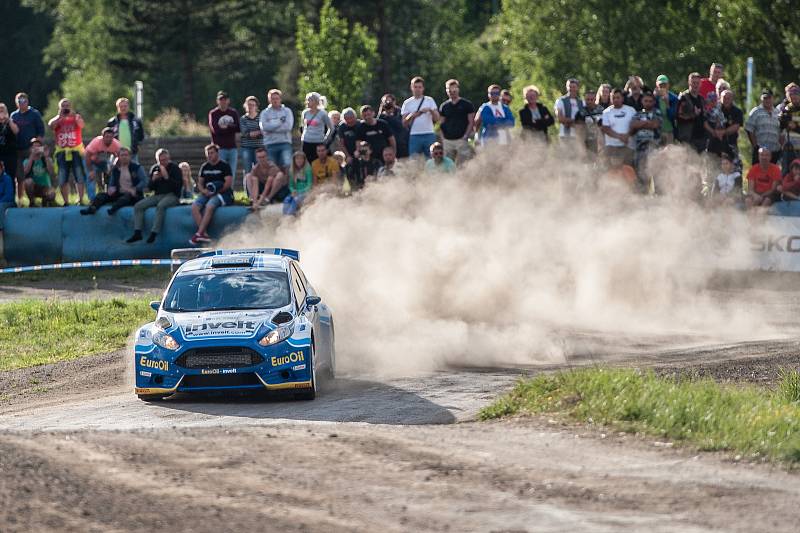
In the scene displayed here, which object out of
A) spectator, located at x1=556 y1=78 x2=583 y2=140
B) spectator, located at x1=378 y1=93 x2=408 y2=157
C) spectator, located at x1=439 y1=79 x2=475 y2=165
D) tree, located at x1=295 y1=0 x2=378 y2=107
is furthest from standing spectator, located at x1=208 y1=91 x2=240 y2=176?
tree, located at x1=295 y1=0 x2=378 y2=107

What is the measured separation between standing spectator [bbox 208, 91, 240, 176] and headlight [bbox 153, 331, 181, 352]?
11.7m

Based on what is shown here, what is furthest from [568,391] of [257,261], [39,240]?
[39,240]

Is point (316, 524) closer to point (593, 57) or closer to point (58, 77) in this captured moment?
point (593, 57)

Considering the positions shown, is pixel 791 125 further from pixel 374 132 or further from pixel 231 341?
pixel 231 341

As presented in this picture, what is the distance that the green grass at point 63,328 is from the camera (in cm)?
2044

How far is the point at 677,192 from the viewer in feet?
84.2

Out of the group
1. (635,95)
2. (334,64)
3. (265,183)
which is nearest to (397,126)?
(265,183)

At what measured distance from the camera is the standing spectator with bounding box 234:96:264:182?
87.9 ft

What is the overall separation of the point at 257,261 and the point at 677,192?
11.3 meters

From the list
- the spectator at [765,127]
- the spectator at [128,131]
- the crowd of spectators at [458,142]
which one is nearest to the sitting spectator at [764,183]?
the crowd of spectators at [458,142]

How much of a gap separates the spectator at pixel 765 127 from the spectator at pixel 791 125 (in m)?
0.13

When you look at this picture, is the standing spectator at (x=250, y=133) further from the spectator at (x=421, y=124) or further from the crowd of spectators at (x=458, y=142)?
the spectator at (x=421, y=124)

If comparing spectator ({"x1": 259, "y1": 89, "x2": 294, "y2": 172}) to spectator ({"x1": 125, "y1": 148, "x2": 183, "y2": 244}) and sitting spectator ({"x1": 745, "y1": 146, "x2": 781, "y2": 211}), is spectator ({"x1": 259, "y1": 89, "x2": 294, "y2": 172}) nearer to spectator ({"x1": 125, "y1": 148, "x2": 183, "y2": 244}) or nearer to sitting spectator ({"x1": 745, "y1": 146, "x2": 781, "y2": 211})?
spectator ({"x1": 125, "y1": 148, "x2": 183, "y2": 244})

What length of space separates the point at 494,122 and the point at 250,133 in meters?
4.57
